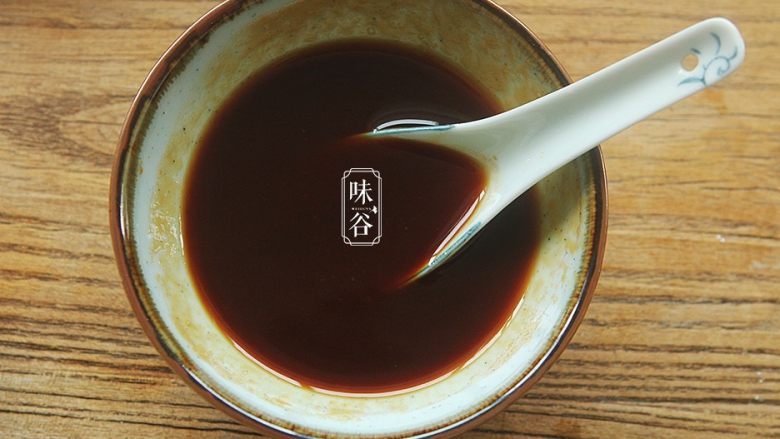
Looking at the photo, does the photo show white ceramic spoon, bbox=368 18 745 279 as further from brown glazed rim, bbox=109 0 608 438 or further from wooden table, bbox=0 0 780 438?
wooden table, bbox=0 0 780 438

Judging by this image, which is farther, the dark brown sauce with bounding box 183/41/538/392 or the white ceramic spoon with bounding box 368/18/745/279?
the dark brown sauce with bounding box 183/41/538/392

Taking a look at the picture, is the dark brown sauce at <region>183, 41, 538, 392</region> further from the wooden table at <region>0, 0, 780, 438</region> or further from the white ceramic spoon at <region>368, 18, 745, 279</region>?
the wooden table at <region>0, 0, 780, 438</region>

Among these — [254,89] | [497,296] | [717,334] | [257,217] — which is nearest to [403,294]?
[497,296]

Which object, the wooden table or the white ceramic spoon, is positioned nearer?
the white ceramic spoon

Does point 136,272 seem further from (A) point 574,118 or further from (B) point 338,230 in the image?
(A) point 574,118

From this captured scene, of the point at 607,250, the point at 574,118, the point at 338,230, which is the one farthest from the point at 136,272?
the point at 607,250

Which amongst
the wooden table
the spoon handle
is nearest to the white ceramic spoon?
the spoon handle

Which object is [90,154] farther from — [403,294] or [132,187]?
[403,294]
